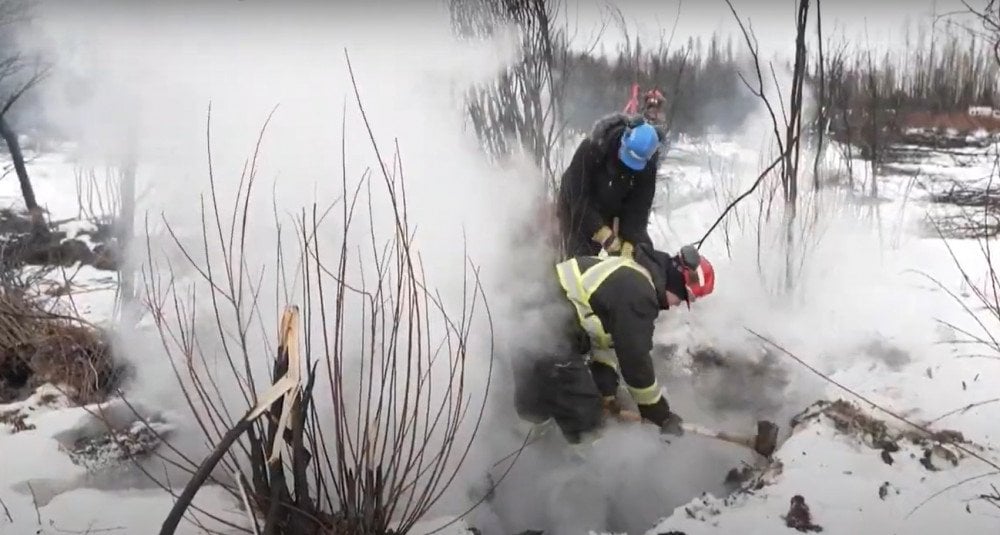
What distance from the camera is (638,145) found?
3404 mm

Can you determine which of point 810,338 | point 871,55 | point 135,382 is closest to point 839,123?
point 871,55

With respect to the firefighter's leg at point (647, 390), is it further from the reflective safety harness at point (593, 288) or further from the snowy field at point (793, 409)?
the snowy field at point (793, 409)

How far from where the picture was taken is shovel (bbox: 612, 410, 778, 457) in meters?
3.36

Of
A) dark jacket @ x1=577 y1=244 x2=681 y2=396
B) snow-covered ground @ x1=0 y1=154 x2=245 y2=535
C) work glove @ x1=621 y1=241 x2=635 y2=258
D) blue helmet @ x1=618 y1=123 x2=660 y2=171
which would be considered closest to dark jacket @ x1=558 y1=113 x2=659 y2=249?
work glove @ x1=621 y1=241 x2=635 y2=258

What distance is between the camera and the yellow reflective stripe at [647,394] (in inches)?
124

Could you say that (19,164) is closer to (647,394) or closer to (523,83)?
(523,83)

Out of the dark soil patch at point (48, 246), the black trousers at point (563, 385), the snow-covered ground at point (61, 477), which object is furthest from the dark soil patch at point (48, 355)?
the black trousers at point (563, 385)

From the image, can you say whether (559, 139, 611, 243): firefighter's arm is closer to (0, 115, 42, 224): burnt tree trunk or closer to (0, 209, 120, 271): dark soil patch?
(0, 209, 120, 271): dark soil patch

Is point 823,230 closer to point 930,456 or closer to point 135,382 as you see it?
point 930,456

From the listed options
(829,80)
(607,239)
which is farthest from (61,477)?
(829,80)

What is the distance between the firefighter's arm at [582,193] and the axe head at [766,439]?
1341 millimetres

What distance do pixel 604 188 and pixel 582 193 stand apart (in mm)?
145

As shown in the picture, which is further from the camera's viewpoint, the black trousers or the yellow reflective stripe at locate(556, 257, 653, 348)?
the black trousers

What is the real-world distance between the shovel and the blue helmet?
1.35m
